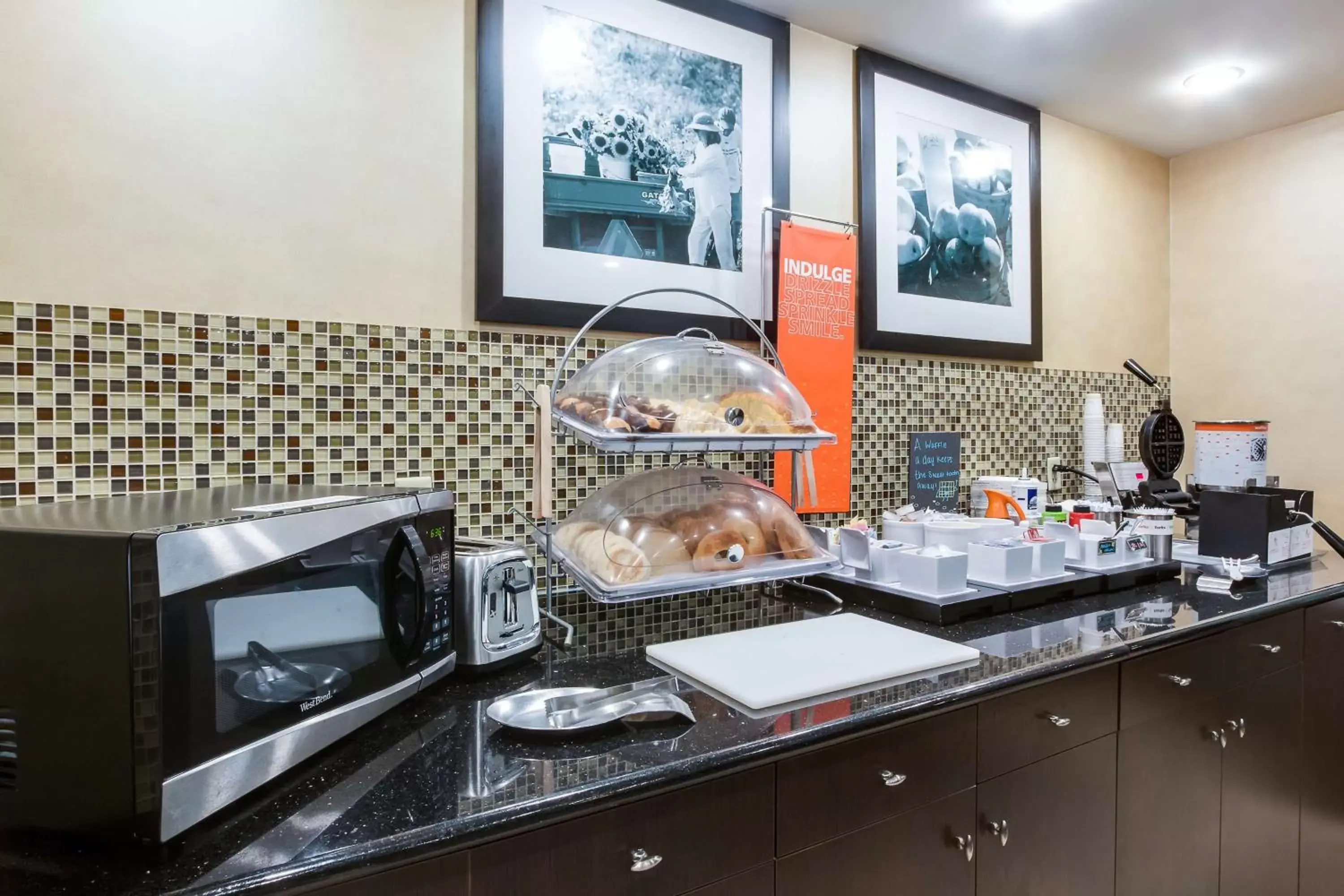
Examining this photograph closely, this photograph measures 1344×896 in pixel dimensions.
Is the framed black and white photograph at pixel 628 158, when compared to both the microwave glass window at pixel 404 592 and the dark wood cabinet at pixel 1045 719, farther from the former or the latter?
the dark wood cabinet at pixel 1045 719

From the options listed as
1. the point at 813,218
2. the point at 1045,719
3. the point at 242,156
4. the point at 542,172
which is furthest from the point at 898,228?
the point at 242,156

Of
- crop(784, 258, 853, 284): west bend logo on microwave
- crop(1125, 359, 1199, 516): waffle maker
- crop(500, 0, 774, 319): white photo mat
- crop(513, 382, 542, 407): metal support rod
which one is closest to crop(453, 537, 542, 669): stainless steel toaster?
crop(513, 382, 542, 407): metal support rod

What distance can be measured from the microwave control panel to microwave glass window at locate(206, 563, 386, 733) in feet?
0.33

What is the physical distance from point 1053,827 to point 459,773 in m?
1.14

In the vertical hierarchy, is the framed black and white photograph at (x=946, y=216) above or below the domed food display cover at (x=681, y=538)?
above

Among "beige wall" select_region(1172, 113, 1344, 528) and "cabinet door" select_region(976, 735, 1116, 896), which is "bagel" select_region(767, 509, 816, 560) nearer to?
"cabinet door" select_region(976, 735, 1116, 896)

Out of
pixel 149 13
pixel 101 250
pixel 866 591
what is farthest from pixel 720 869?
pixel 149 13

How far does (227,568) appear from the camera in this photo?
811 mm

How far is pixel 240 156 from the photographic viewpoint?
4.61 ft

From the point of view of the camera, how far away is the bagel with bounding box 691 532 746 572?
1.43 m

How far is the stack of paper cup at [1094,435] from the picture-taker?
273 cm

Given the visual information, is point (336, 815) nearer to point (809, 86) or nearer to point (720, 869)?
point (720, 869)

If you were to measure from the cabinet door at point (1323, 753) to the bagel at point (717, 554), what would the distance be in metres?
1.62

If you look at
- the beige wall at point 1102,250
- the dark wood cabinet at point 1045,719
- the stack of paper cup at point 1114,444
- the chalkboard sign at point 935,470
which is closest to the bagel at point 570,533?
the dark wood cabinet at point 1045,719
